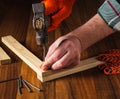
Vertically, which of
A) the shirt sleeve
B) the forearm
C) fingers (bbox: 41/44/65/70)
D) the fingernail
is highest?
the shirt sleeve

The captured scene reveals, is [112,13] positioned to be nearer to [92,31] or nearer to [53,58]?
[92,31]

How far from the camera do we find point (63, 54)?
3.68 feet

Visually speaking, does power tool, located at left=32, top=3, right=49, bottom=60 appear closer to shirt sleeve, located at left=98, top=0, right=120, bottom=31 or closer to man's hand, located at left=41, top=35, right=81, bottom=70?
man's hand, located at left=41, top=35, right=81, bottom=70

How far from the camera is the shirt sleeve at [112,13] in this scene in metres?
1.09

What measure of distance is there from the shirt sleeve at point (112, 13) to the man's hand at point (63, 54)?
0.14 m

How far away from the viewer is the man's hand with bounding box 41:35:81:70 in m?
1.12

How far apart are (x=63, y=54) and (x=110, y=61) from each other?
21cm

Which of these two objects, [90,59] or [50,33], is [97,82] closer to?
[90,59]

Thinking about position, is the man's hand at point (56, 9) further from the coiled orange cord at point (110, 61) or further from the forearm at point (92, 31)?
the coiled orange cord at point (110, 61)

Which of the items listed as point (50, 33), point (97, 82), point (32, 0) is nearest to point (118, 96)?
point (97, 82)

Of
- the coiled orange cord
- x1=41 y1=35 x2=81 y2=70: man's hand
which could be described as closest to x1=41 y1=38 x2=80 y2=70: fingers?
x1=41 y1=35 x2=81 y2=70: man's hand

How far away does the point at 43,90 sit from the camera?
107 centimetres

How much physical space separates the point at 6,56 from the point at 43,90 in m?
0.30

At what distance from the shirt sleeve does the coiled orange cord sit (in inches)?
5.7
